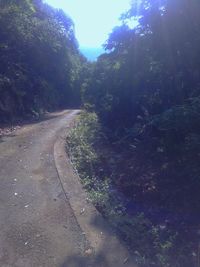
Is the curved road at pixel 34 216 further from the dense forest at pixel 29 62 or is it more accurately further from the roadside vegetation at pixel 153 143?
the dense forest at pixel 29 62

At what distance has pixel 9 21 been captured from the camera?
75.3 ft

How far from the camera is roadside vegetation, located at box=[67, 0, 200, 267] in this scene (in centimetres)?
570

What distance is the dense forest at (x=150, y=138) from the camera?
5730mm

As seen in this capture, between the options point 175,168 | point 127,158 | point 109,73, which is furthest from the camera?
point 109,73

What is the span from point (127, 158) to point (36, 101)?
1732 centimetres

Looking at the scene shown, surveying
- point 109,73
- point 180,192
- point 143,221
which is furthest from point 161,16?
point 109,73

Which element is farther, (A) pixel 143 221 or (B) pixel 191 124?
(B) pixel 191 124

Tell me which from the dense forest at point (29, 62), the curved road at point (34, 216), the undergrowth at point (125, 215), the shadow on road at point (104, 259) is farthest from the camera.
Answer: the dense forest at point (29, 62)

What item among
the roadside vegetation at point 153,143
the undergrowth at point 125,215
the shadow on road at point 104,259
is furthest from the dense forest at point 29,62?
the shadow on road at point 104,259

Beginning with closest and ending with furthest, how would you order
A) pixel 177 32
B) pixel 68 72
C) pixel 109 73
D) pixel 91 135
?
pixel 177 32
pixel 91 135
pixel 109 73
pixel 68 72

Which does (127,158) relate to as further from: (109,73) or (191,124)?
(109,73)

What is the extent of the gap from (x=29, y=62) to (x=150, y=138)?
65.6 feet

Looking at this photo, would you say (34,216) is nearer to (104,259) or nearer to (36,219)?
(36,219)

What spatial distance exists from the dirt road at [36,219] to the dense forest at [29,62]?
9.97 metres
